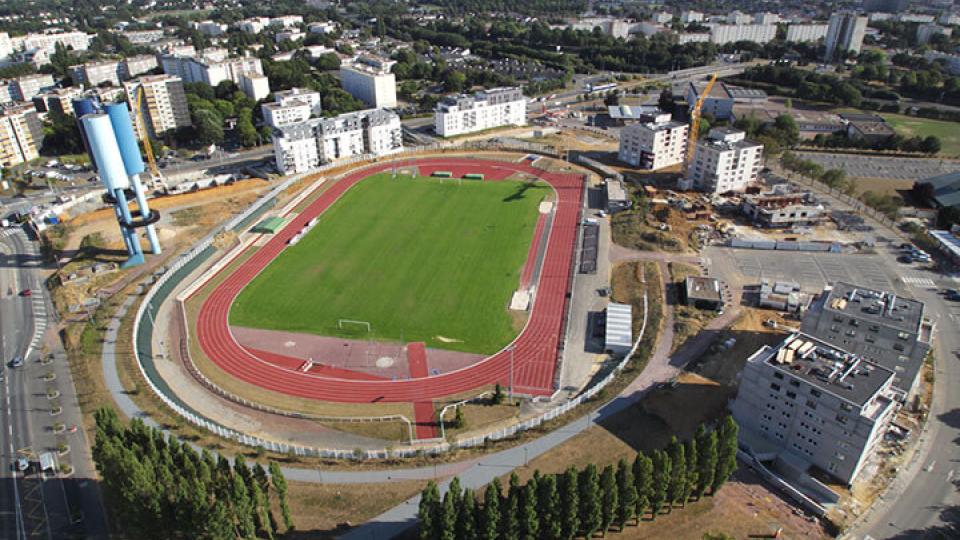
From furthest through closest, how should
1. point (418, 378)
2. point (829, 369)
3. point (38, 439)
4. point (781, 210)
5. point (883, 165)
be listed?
point (883, 165)
point (781, 210)
point (418, 378)
point (38, 439)
point (829, 369)

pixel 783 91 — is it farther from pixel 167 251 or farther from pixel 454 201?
pixel 167 251

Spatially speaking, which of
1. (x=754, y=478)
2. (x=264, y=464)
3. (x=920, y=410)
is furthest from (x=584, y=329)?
(x=264, y=464)

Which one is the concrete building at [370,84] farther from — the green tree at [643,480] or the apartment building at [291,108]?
the green tree at [643,480]

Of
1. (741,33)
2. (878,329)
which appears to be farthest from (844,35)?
(878,329)

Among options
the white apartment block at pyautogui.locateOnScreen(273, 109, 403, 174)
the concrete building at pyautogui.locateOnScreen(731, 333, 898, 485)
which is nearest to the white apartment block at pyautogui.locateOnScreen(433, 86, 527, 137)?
the white apartment block at pyautogui.locateOnScreen(273, 109, 403, 174)

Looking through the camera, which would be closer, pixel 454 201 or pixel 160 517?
pixel 160 517

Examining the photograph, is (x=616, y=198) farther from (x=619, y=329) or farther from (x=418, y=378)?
(x=418, y=378)
